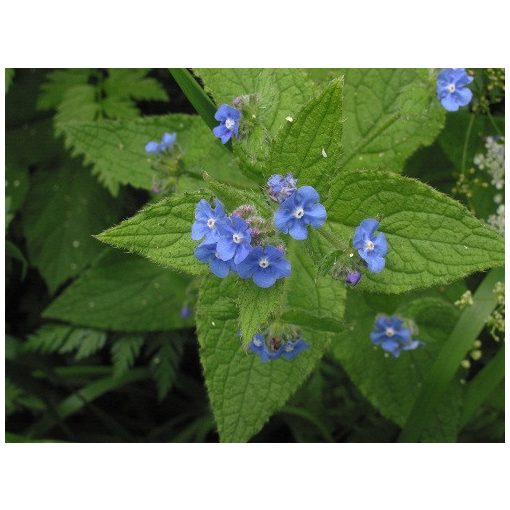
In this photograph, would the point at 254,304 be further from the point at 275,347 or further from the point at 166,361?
the point at 166,361

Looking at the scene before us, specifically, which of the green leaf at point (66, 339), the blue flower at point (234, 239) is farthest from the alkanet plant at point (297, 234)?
the green leaf at point (66, 339)

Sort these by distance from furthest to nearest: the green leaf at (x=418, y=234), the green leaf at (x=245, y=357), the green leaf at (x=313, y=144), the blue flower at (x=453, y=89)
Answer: the blue flower at (x=453, y=89) < the green leaf at (x=245, y=357) < the green leaf at (x=418, y=234) < the green leaf at (x=313, y=144)

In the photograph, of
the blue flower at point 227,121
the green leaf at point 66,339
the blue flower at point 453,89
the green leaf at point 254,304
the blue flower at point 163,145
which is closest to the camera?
the green leaf at point 254,304

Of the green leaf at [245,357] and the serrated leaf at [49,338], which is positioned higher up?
the serrated leaf at [49,338]

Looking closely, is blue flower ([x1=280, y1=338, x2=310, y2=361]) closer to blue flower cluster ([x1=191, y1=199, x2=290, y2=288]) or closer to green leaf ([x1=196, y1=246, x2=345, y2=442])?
green leaf ([x1=196, y1=246, x2=345, y2=442])

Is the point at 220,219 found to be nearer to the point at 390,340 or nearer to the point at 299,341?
the point at 299,341

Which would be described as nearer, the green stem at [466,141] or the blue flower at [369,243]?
the blue flower at [369,243]

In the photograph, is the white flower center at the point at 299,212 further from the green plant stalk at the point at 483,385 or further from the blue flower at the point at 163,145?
the green plant stalk at the point at 483,385
